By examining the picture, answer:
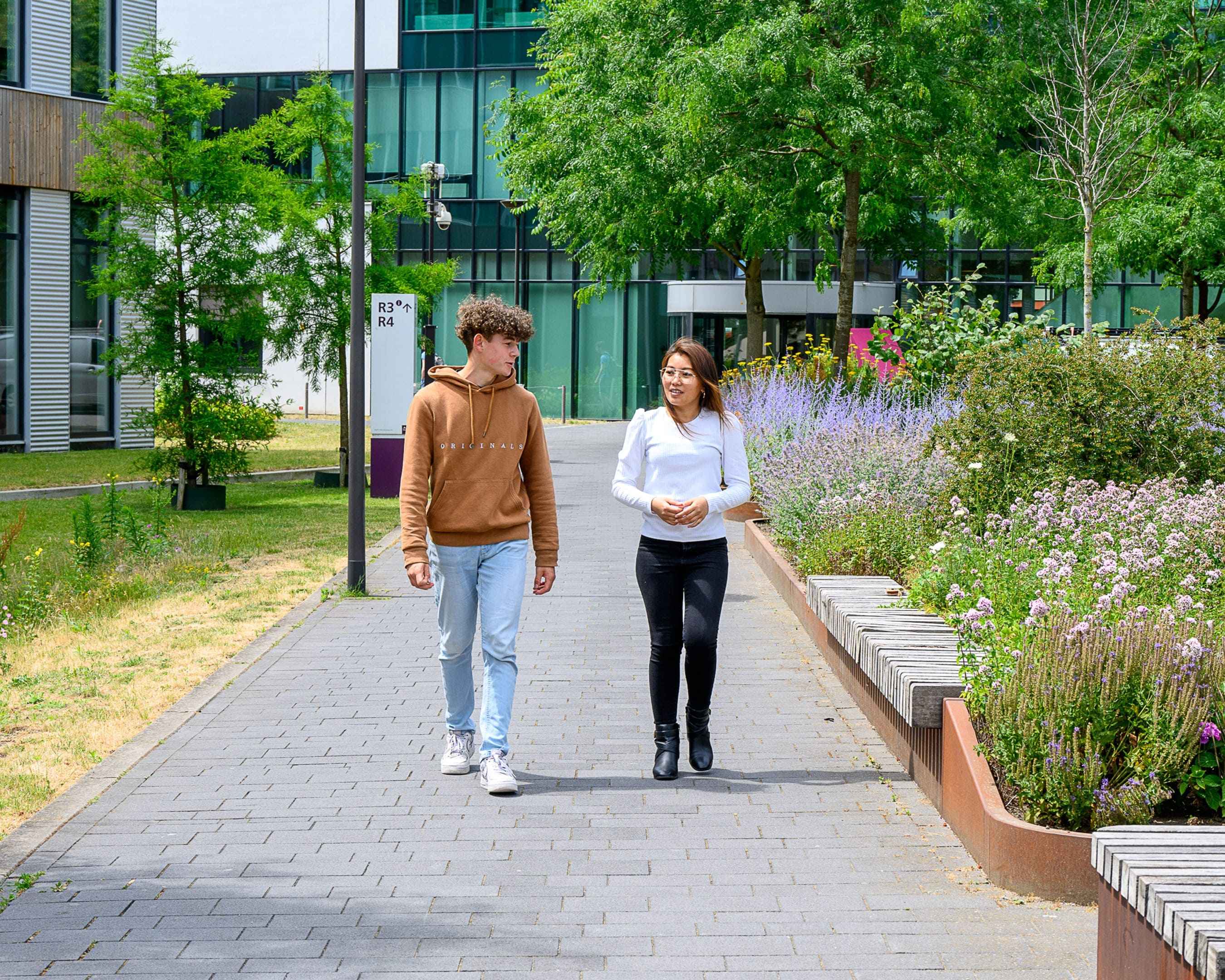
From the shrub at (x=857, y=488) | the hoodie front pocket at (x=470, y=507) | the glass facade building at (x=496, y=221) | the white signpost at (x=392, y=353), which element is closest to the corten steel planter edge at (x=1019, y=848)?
the hoodie front pocket at (x=470, y=507)

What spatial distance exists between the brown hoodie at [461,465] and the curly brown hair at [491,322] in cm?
19

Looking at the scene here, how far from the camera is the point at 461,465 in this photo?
604cm

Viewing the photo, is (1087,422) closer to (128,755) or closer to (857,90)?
(128,755)

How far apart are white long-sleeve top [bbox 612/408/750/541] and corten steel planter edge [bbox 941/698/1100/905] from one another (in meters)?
1.51

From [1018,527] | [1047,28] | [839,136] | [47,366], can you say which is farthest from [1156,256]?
[1018,527]

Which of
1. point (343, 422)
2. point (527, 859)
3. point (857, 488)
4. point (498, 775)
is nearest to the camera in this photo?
point (527, 859)

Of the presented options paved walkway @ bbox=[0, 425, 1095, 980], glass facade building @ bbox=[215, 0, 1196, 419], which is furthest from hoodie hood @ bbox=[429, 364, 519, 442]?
glass facade building @ bbox=[215, 0, 1196, 419]

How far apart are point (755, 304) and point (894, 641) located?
2447cm

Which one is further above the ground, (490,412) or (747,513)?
(490,412)

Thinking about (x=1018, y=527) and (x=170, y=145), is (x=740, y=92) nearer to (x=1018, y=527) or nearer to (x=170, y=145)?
(x=170, y=145)

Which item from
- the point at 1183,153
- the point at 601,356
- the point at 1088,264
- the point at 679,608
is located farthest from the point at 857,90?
the point at 601,356

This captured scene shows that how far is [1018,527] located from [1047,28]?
1599cm

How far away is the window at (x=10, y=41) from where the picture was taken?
23.8m

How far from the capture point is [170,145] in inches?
711
